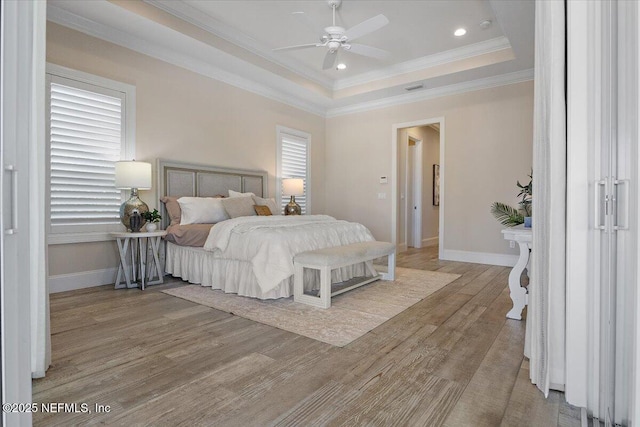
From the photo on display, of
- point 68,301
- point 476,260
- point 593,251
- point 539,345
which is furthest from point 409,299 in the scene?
point 68,301

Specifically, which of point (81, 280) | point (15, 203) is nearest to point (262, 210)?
point (81, 280)

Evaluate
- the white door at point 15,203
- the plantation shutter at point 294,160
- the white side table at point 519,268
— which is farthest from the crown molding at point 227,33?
the white side table at point 519,268

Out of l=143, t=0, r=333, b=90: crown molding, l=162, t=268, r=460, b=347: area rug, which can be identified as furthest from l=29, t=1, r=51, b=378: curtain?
l=143, t=0, r=333, b=90: crown molding

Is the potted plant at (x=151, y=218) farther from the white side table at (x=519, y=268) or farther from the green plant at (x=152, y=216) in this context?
the white side table at (x=519, y=268)

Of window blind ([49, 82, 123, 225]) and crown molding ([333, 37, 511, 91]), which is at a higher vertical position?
crown molding ([333, 37, 511, 91])

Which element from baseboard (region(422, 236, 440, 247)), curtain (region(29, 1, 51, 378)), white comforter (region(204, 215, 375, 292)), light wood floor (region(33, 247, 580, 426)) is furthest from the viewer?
baseboard (region(422, 236, 440, 247))

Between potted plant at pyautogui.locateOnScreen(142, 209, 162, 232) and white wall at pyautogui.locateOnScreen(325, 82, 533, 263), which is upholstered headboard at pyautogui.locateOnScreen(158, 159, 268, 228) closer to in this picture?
potted plant at pyautogui.locateOnScreen(142, 209, 162, 232)

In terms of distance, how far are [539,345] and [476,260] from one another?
4063 mm

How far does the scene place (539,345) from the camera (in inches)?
66.1

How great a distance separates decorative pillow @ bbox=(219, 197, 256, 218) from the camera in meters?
4.41

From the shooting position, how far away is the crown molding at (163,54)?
3467 millimetres

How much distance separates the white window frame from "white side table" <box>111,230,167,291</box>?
0.81 feet

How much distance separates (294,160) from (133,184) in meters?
3.27

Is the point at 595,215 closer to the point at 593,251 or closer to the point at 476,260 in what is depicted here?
the point at 593,251
